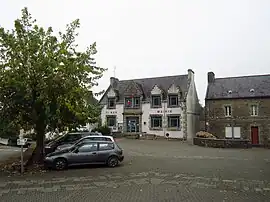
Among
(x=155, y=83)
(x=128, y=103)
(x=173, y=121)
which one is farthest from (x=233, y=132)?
(x=128, y=103)

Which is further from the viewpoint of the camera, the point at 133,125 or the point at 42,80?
the point at 133,125

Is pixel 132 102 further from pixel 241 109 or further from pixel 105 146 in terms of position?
pixel 105 146

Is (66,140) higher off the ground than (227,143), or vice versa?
(66,140)

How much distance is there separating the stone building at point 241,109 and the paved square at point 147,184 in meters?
23.5

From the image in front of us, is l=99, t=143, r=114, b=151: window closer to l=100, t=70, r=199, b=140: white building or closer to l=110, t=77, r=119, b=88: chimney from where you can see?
l=100, t=70, r=199, b=140: white building

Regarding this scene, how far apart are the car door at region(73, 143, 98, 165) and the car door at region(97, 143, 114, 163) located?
0.21 meters

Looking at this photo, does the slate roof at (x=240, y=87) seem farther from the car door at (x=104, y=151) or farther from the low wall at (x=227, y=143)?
the car door at (x=104, y=151)

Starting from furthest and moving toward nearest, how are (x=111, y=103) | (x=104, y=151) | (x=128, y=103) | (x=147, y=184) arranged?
(x=111, y=103) → (x=128, y=103) → (x=104, y=151) → (x=147, y=184)

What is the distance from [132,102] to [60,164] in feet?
92.6

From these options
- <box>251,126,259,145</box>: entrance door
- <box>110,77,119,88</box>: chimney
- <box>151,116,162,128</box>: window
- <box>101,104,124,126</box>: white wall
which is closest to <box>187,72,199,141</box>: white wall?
<box>151,116,162,128</box>: window

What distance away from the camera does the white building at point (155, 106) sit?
1602 inches

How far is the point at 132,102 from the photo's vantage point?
43.8 meters

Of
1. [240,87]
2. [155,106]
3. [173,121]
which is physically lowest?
[173,121]

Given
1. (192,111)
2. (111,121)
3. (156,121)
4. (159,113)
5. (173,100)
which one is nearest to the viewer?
(173,100)
